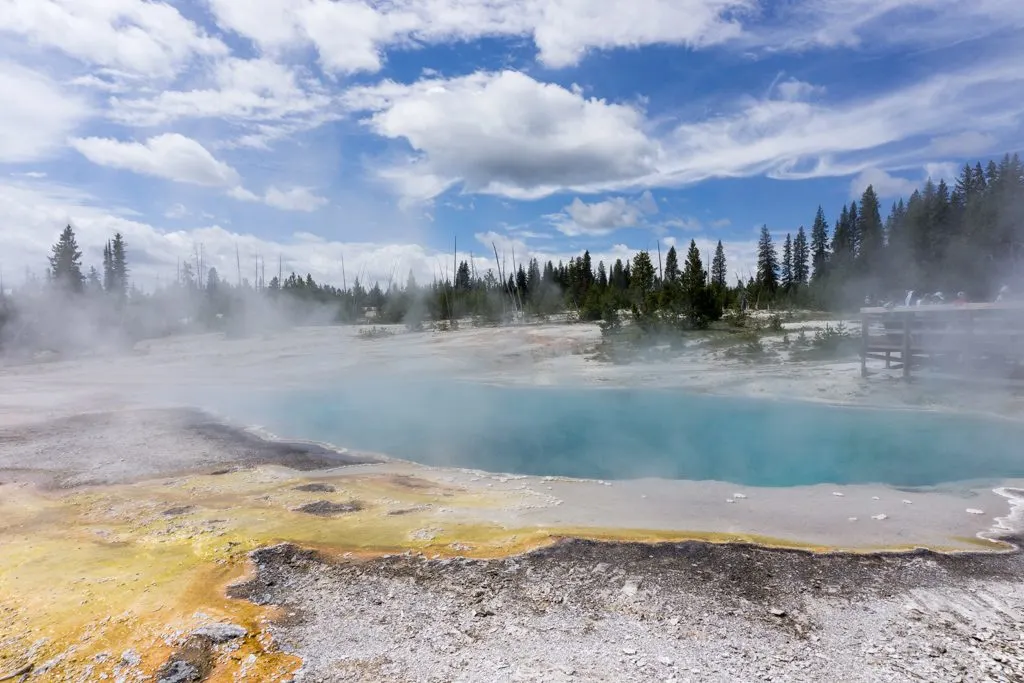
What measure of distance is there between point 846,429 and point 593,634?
9.25 m

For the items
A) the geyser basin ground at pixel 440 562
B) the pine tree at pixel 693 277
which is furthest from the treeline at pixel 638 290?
the geyser basin ground at pixel 440 562

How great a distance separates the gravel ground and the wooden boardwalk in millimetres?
9846

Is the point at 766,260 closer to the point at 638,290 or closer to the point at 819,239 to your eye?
the point at 819,239

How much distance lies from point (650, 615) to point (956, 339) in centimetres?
1285

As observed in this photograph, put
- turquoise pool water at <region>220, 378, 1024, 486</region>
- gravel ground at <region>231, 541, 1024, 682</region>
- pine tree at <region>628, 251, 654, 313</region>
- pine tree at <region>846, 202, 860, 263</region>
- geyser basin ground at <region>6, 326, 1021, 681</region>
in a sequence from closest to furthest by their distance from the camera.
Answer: gravel ground at <region>231, 541, 1024, 682</region>, geyser basin ground at <region>6, 326, 1021, 681</region>, turquoise pool water at <region>220, 378, 1024, 486</region>, pine tree at <region>628, 251, 654, 313</region>, pine tree at <region>846, 202, 860, 263</region>

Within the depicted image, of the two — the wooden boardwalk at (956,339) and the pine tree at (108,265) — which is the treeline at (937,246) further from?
the pine tree at (108,265)

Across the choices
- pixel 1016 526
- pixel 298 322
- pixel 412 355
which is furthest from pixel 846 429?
pixel 298 322

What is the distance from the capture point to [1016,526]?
5430 millimetres

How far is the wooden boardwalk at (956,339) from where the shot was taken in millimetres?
12125

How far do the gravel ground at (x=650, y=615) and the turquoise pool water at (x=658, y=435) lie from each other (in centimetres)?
348

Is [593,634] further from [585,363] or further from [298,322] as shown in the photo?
[298,322]

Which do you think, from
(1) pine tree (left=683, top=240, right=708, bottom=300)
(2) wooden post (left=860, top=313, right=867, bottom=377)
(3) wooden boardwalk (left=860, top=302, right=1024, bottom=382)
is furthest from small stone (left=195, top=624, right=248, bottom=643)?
(1) pine tree (left=683, top=240, right=708, bottom=300)

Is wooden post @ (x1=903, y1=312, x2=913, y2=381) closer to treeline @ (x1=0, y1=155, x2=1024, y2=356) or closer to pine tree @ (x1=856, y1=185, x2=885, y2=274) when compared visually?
treeline @ (x1=0, y1=155, x2=1024, y2=356)

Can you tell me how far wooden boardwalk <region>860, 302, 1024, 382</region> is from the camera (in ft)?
39.8
